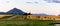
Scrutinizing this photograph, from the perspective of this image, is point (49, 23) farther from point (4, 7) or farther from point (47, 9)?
point (4, 7)

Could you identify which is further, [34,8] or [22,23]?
[34,8]

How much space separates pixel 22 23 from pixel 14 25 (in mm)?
60

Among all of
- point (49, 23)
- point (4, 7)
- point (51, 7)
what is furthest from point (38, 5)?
point (49, 23)

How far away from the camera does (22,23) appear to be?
33.5 inches

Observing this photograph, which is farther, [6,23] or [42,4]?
[42,4]

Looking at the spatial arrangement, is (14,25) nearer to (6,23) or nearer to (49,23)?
(6,23)

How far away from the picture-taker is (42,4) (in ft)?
4.38

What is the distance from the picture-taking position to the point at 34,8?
4.37 ft

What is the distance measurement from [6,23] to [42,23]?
26 centimetres

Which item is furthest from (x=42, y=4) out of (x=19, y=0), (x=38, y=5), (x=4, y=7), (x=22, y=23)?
(x=22, y=23)

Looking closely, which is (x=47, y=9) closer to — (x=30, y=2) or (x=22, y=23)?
(x=30, y=2)

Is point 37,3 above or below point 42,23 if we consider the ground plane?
above

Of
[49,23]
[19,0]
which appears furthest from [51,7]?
[49,23]

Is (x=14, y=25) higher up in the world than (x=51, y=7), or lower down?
lower down
